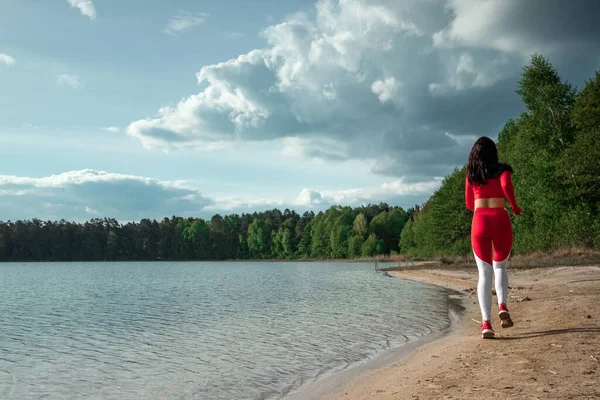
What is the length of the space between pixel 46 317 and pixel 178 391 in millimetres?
16943

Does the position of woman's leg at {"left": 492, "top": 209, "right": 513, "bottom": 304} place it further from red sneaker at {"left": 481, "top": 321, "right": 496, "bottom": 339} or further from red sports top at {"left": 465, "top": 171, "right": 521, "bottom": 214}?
red sneaker at {"left": 481, "top": 321, "right": 496, "bottom": 339}

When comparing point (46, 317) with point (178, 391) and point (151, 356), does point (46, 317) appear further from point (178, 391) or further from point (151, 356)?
point (178, 391)

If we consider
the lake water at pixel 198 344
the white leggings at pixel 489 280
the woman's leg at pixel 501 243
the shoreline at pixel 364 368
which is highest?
the woman's leg at pixel 501 243

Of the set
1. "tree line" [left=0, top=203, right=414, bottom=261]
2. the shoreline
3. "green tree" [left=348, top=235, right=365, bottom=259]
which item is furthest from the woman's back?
"tree line" [left=0, top=203, right=414, bottom=261]

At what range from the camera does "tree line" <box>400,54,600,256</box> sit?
37.0 m

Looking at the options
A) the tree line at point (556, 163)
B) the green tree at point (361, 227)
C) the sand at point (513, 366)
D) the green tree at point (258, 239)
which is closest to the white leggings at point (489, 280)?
the sand at point (513, 366)

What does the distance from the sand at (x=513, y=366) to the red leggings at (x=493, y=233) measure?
1713mm

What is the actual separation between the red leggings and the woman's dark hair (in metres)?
0.62

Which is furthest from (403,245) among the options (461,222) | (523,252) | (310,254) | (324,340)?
(324,340)

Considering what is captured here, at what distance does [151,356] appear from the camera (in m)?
13.3

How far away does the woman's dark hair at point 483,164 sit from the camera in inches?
362

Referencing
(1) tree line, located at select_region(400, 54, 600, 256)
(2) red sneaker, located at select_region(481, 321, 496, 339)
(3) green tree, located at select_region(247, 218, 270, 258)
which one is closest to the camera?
(2) red sneaker, located at select_region(481, 321, 496, 339)

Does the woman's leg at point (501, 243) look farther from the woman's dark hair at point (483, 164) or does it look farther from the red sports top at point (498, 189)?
the woman's dark hair at point (483, 164)

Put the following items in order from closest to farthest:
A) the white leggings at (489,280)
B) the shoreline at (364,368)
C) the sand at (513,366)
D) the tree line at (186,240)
→ the sand at (513,366), the shoreline at (364,368), the white leggings at (489,280), the tree line at (186,240)
